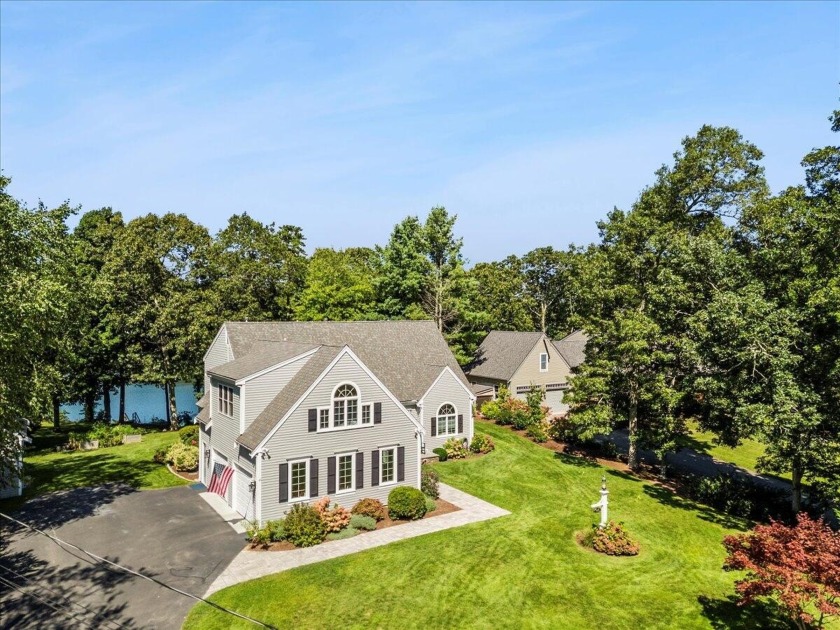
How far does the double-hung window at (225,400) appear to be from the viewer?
26406 millimetres

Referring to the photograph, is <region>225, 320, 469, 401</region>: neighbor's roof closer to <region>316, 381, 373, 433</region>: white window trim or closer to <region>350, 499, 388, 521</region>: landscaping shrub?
<region>316, 381, 373, 433</region>: white window trim

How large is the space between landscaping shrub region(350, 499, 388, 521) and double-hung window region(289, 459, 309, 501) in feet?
8.05

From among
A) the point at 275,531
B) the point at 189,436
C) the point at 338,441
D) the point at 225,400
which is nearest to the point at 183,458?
the point at 189,436

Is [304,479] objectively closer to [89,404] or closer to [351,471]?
[351,471]

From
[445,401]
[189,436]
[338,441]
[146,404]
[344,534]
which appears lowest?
[146,404]

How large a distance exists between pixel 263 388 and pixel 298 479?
4.80m

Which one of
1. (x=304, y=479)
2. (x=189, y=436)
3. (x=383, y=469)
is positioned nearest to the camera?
(x=304, y=479)

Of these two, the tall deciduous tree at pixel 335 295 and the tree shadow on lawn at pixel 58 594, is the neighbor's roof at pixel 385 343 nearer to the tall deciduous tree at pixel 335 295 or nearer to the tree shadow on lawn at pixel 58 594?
the tall deciduous tree at pixel 335 295

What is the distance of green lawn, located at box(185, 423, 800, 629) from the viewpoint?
16703 mm

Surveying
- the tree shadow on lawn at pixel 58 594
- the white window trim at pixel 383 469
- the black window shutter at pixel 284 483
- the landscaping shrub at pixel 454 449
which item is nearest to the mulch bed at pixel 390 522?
the white window trim at pixel 383 469

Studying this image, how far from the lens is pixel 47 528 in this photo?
23219 millimetres

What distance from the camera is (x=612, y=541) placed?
21.4 metres

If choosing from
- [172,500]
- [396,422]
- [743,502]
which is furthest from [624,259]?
[172,500]

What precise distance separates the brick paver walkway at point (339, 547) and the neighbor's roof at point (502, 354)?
2391 cm
